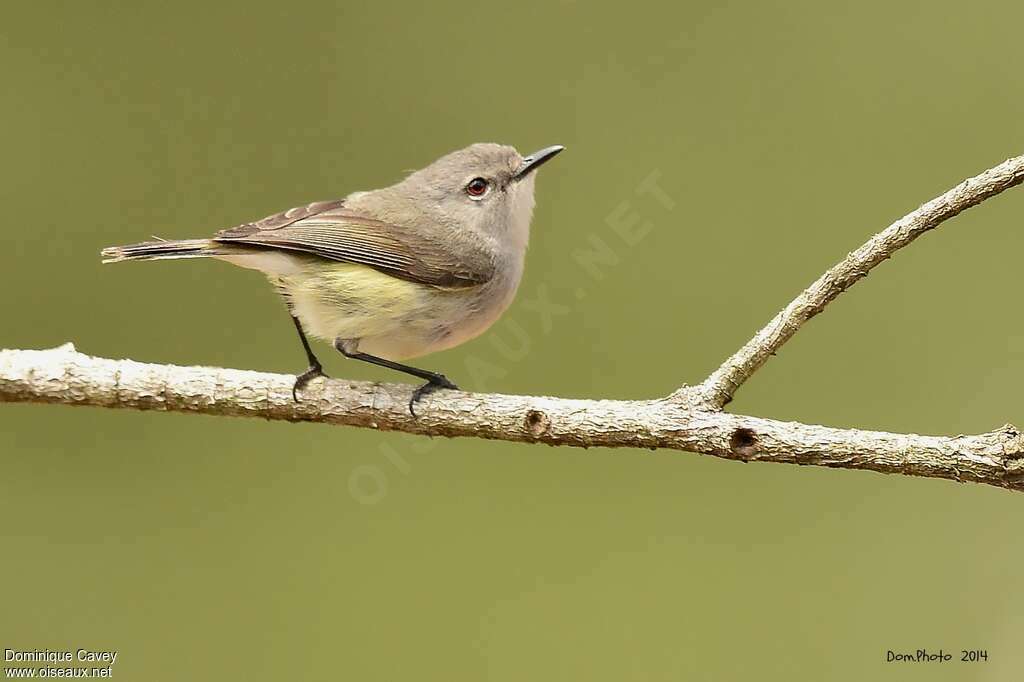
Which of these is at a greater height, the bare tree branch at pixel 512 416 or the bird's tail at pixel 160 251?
the bird's tail at pixel 160 251

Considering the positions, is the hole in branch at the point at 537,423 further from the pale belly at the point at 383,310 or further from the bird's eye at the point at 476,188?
the bird's eye at the point at 476,188

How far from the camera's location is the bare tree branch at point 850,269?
2197 mm

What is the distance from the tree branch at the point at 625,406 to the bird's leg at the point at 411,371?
3cm

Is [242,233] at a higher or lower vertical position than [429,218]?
lower

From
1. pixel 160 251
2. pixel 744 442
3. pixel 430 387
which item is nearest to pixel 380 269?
pixel 430 387

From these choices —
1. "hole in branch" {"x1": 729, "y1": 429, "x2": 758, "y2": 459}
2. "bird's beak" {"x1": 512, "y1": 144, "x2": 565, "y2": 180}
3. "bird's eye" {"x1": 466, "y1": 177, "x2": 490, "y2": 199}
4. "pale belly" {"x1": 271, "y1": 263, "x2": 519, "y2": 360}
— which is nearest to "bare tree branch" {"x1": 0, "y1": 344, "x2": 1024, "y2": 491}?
"hole in branch" {"x1": 729, "y1": 429, "x2": 758, "y2": 459}

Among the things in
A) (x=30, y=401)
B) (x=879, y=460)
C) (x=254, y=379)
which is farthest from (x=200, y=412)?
(x=879, y=460)

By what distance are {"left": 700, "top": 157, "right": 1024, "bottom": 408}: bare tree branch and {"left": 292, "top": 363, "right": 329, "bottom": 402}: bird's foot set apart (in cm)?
109

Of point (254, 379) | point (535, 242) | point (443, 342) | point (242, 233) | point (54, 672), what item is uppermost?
point (535, 242)

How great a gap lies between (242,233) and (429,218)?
610 mm

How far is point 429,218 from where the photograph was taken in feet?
10.5

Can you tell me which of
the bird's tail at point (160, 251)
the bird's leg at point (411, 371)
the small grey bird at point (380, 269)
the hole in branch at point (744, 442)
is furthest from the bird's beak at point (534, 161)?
the hole in branch at point (744, 442)

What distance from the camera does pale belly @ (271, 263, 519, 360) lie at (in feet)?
9.52

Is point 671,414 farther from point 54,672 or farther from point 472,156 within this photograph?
point 54,672
